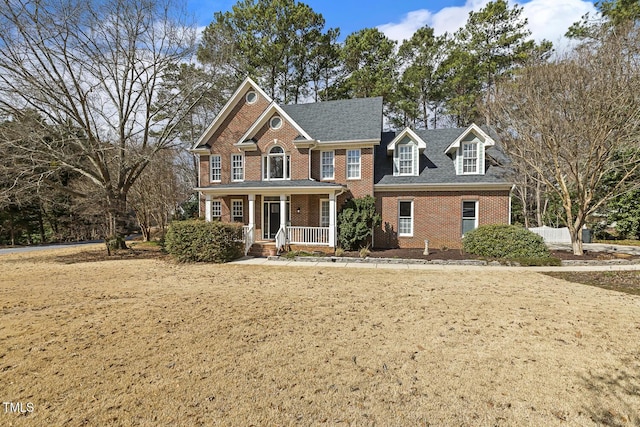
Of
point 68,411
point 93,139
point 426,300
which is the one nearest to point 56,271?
point 93,139

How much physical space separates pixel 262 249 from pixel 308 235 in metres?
2.58

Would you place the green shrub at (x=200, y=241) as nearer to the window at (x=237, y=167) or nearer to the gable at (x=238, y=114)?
the window at (x=237, y=167)

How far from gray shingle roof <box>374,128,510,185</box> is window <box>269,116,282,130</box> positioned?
251 inches

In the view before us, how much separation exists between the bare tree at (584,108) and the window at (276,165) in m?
12.6

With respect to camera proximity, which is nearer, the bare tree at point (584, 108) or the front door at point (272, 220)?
the bare tree at point (584, 108)

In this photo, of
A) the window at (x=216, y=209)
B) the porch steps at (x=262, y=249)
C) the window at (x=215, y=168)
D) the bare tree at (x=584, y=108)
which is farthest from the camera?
the window at (x=215, y=168)

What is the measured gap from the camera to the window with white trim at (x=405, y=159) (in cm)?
1672

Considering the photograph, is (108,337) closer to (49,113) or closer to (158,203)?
(49,113)

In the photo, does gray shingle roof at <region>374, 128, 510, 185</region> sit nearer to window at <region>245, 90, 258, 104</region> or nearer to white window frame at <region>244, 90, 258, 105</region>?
white window frame at <region>244, 90, 258, 105</region>

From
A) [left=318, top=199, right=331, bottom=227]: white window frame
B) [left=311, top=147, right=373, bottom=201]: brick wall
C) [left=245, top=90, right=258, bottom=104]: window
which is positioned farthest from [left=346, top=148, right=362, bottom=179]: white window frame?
[left=245, top=90, right=258, bottom=104]: window

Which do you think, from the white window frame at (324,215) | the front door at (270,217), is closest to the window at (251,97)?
the front door at (270,217)

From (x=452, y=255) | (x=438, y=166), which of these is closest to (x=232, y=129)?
(x=438, y=166)

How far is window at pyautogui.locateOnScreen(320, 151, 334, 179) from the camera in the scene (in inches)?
664

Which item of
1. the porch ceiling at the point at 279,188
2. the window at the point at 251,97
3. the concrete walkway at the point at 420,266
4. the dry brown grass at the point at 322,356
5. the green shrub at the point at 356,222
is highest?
the window at the point at 251,97
